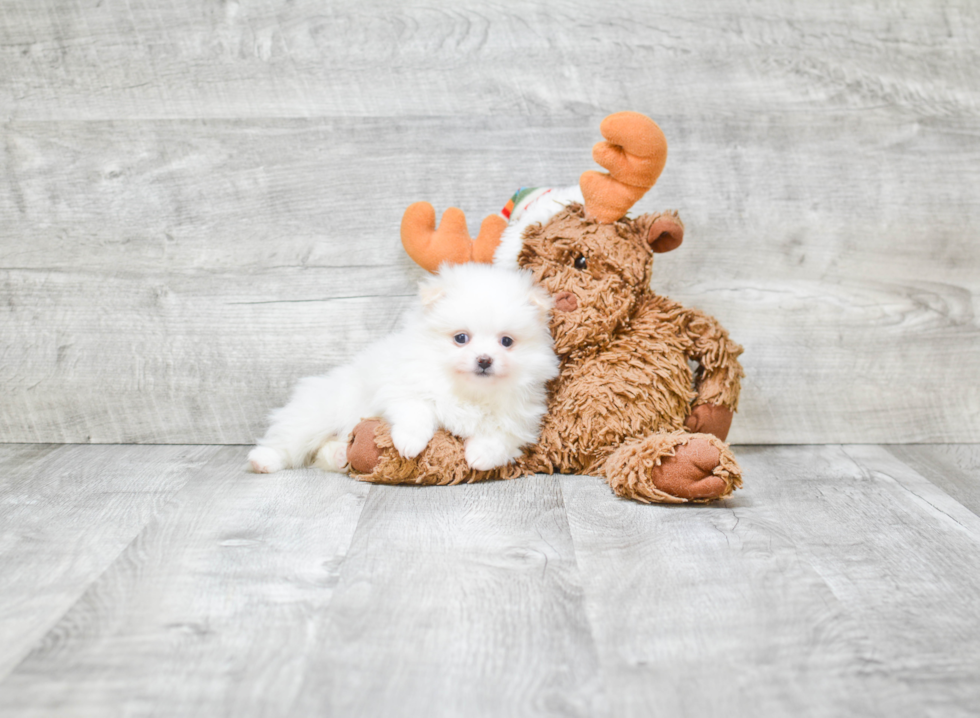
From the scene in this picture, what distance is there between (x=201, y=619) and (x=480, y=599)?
262mm

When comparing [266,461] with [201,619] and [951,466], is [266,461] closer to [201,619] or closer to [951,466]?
[201,619]

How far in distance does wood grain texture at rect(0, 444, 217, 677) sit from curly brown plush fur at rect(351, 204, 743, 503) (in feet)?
1.03

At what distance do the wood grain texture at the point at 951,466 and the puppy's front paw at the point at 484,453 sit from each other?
640 millimetres

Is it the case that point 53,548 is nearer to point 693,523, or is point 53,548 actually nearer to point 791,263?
point 693,523

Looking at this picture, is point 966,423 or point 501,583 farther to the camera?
point 966,423

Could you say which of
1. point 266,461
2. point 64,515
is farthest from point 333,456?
point 64,515

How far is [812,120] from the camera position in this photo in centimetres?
134

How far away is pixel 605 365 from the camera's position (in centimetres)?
117

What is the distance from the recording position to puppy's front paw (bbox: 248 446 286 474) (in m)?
1.21

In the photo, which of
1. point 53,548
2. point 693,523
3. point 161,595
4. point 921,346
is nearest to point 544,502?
point 693,523

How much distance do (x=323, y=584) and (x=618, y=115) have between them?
72 cm

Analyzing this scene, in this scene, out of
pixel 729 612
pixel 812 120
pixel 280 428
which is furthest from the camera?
pixel 812 120

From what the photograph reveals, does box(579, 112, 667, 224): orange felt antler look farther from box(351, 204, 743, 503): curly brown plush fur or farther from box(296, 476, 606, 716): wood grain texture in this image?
box(296, 476, 606, 716): wood grain texture

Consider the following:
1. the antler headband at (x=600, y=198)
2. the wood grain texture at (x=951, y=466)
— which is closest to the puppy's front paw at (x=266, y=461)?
the antler headband at (x=600, y=198)
